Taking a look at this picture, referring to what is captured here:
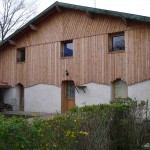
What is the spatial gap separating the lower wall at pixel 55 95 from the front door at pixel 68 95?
0.33 metres

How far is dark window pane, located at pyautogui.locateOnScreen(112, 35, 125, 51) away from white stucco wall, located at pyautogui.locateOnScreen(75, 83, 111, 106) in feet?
7.79

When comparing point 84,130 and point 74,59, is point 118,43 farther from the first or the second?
point 84,130

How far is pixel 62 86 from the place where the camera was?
2070 cm

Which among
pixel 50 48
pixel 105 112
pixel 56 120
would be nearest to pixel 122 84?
pixel 50 48

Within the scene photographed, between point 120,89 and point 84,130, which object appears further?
point 120,89

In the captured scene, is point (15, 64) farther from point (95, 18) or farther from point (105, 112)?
point (105, 112)

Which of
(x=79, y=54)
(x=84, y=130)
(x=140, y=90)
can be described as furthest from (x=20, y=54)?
(x=84, y=130)

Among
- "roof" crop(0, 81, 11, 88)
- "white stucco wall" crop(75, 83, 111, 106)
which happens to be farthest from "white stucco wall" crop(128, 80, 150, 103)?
"roof" crop(0, 81, 11, 88)

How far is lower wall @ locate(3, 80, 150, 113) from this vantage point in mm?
16858

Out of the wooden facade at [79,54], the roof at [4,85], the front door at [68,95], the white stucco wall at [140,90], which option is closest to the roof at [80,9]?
the wooden facade at [79,54]

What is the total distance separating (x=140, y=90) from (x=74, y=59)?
519cm

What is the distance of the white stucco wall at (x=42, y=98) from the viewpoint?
20859 millimetres

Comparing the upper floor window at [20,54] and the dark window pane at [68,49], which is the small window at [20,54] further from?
the dark window pane at [68,49]

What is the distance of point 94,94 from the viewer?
18.8 m
